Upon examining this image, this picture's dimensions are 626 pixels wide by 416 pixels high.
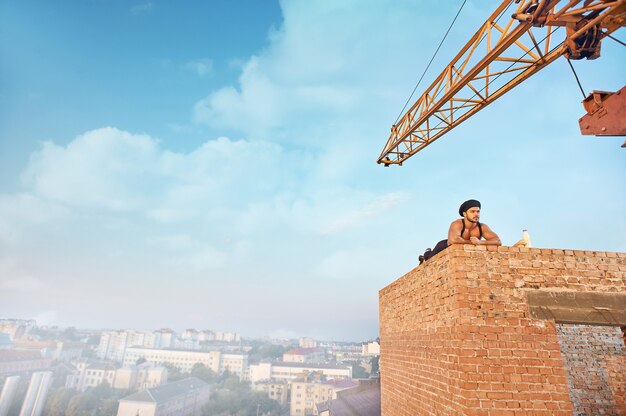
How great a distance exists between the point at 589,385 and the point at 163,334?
152 m

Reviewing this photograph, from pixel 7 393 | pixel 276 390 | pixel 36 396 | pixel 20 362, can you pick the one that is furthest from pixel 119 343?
pixel 276 390

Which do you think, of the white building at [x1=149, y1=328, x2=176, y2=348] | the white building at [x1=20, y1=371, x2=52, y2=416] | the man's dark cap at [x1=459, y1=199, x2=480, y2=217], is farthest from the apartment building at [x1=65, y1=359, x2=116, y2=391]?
the man's dark cap at [x1=459, y1=199, x2=480, y2=217]

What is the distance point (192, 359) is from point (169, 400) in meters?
46.4

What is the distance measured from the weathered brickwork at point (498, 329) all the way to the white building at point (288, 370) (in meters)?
97.5

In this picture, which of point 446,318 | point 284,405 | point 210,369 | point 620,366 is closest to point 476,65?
point 620,366

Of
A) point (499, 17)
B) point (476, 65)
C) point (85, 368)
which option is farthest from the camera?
point (85, 368)

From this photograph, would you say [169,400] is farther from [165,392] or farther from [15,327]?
[15,327]

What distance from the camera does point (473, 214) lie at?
466 centimetres

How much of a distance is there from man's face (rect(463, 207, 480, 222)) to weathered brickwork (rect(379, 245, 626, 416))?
66 cm

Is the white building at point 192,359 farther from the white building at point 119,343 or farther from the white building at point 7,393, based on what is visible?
the white building at point 7,393

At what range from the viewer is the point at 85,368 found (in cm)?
9056

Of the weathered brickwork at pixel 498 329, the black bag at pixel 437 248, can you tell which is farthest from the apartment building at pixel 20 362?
the weathered brickwork at pixel 498 329

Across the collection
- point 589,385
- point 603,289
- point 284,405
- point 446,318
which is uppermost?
point 603,289

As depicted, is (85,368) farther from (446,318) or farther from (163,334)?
(446,318)
